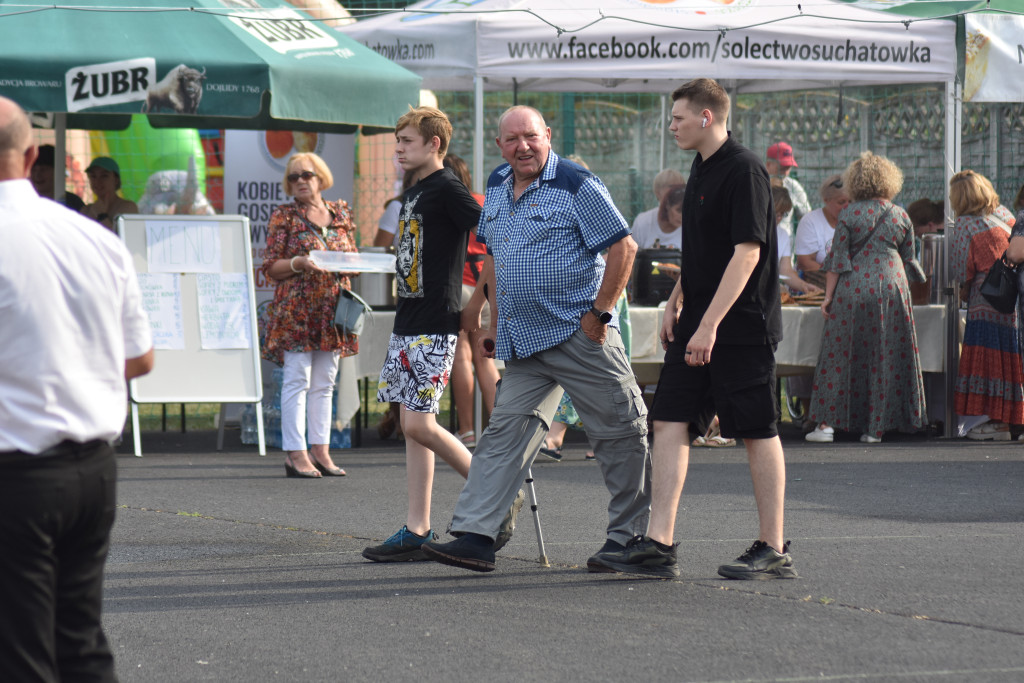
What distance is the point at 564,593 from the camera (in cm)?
513

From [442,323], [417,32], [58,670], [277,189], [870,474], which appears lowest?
[870,474]

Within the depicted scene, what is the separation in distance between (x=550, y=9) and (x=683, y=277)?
5.13 m

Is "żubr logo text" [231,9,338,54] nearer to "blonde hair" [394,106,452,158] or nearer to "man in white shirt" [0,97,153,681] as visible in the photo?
"blonde hair" [394,106,452,158]

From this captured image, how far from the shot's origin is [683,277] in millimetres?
5406

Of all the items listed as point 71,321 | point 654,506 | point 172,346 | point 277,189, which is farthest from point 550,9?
point 71,321

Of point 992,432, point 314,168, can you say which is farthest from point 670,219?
point 314,168

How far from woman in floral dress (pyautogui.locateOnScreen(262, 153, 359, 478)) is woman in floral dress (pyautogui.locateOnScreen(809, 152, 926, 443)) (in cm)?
368

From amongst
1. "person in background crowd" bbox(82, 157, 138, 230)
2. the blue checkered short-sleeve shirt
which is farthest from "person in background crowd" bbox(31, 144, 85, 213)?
the blue checkered short-sleeve shirt

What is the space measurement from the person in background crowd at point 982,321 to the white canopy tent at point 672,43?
218 mm

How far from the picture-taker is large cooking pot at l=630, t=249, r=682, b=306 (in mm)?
9836

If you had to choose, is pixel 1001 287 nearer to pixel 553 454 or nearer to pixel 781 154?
pixel 781 154

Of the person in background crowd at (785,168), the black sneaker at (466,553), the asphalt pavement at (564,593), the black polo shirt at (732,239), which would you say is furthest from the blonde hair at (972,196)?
the black sneaker at (466,553)

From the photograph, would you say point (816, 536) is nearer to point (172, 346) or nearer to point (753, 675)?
point (753, 675)

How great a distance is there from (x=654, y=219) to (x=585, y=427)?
5.60 m
